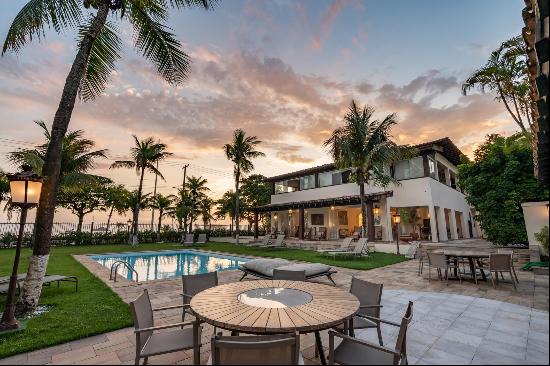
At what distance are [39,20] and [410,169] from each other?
2004 centimetres

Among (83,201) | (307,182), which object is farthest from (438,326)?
(83,201)

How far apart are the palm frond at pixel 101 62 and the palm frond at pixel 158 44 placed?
565 millimetres

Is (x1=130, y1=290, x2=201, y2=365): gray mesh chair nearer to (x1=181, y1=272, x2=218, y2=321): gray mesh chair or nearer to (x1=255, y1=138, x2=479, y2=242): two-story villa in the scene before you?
(x1=181, y1=272, x2=218, y2=321): gray mesh chair

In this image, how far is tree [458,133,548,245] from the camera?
1232cm

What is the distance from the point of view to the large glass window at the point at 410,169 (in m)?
18.0

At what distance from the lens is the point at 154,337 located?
3.10 metres

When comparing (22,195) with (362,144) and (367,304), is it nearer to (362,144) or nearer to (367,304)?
(367,304)

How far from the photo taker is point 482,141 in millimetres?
24922

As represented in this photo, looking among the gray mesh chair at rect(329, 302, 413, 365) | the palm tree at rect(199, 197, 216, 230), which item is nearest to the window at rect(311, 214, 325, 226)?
the palm tree at rect(199, 197, 216, 230)

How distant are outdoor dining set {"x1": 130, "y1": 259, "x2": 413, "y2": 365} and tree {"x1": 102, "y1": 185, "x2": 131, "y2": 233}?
32.4 m

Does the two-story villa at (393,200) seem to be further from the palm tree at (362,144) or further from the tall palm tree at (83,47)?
the tall palm tree at (83,47)

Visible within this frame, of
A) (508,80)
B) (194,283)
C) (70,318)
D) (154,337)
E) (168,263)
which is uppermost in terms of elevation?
(508,80)

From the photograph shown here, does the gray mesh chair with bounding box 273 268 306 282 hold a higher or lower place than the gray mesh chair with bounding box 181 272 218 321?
higher

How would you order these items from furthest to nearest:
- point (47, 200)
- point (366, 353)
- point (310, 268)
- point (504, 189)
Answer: point (504, 189) → point (310, 268) → point (47, 200) → point (366, 353)
